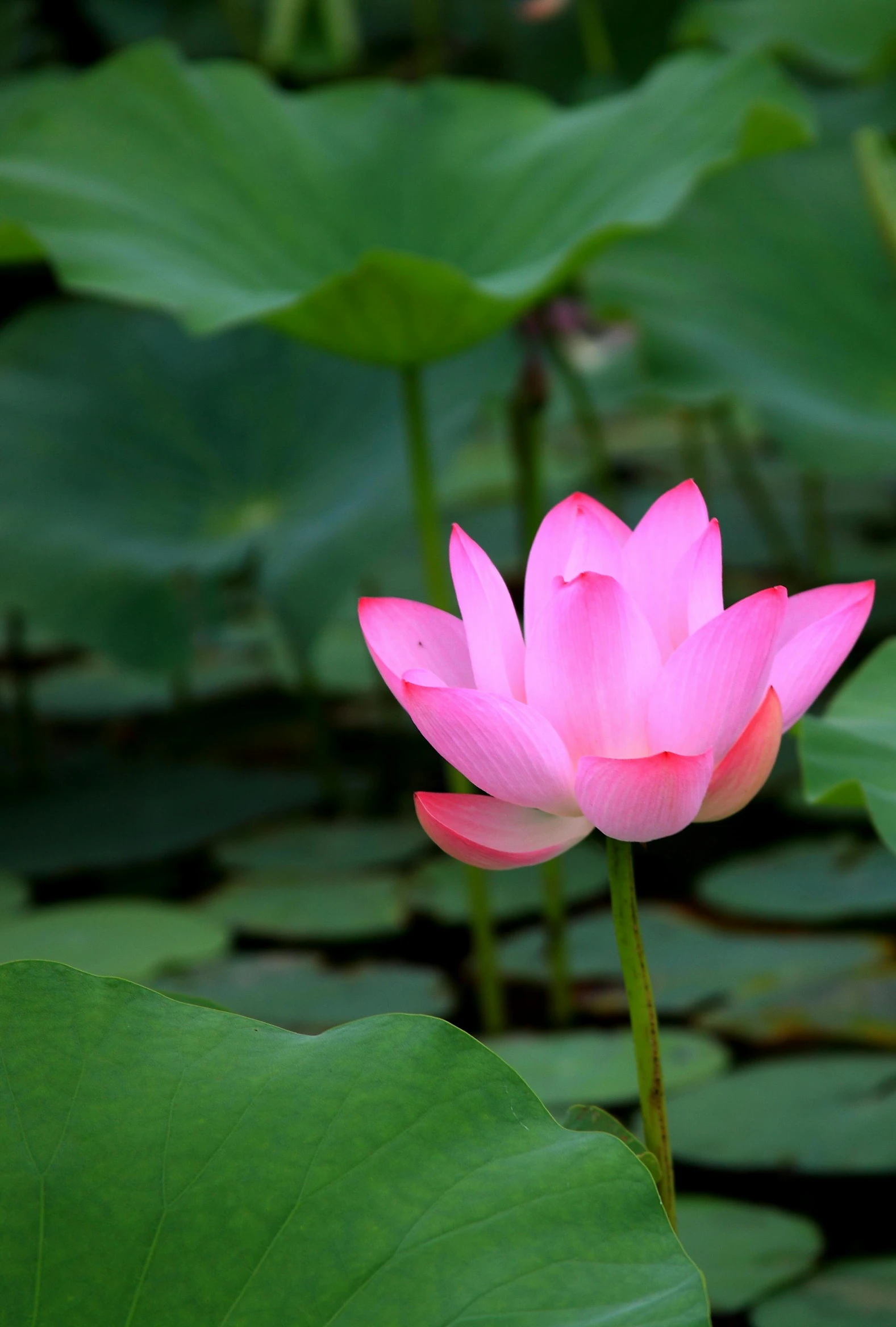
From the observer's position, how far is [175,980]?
1.22 metres

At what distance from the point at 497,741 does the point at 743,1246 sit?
543mm

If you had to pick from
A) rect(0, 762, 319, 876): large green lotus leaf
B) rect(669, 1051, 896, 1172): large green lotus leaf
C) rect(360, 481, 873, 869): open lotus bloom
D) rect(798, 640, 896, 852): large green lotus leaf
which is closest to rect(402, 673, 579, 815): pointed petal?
rect(360, 481, 873, 869): open lotus bloom

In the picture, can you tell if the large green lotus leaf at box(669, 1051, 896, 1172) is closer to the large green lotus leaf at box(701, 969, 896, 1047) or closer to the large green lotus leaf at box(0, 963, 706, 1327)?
the large green lotus leaf at box(701, 969, 896, 1047)

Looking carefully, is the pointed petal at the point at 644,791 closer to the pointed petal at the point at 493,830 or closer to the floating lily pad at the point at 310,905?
the pointed petal at the point at 493,830

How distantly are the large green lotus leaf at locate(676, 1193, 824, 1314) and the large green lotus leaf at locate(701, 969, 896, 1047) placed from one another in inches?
8.6

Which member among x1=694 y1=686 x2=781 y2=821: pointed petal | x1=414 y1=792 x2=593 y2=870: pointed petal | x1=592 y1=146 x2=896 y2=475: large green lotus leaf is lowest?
x1=592 y1=146 x2=896 y2=475: large green lotus leaf

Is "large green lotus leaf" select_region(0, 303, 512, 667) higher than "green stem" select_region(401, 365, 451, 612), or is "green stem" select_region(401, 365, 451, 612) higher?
"green stem" select_region(401, 365, 451, 612)

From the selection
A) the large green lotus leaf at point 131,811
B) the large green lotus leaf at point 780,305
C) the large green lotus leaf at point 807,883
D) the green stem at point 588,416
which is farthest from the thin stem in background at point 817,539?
the large green lotus leaf at point 131,811

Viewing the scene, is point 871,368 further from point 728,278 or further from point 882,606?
point 882,606

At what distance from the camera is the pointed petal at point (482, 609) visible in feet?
1.41

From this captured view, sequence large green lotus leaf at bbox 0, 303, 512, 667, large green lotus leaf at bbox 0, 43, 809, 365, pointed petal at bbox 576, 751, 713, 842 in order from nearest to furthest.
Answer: pointed petal at bbox 576, 751, 713, 842
large green lotus leaf at bbox 0, 43, 809, 365
large green lotus leaf at bbox 0, 303, 512, 667

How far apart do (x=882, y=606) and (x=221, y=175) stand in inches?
48.5

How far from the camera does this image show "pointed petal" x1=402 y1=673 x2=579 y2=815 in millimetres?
391

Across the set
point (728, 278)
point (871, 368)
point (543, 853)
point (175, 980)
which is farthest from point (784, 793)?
point (543, 853)
